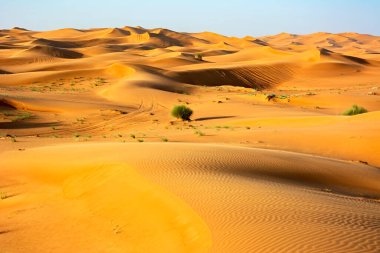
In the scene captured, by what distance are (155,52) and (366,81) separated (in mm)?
38076

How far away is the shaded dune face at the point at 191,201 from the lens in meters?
6.13

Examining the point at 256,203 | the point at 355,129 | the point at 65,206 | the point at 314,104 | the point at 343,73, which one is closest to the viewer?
the point at 256,203

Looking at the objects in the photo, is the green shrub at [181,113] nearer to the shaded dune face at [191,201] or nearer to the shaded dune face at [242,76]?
the shaded dune face at [191,201]

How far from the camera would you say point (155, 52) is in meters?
79.9

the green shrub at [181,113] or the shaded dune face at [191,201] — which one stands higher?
the shaded dune face at [191,201]

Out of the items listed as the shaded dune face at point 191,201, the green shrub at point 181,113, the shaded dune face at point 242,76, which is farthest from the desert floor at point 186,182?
the shaded dune face at point 242,76

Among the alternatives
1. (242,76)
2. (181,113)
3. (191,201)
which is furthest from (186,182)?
(242,76)

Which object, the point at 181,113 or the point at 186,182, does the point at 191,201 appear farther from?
the point at 181,113

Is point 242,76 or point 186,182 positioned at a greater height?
Answer: point 186,182

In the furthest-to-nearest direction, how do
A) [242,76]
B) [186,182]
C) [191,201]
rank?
[242,76] → [186,182] → [191,201]

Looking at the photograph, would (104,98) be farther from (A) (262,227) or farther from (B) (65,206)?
(A) (262,227)

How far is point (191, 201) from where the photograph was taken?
A: 25.0ft

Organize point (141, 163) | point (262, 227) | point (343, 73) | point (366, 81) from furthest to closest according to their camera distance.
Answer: point (343, 73), point (366, 81), point (141, 163), point (262, 227)

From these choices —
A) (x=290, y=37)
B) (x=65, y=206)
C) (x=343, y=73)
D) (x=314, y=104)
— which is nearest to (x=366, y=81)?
(x=343, y=73)
